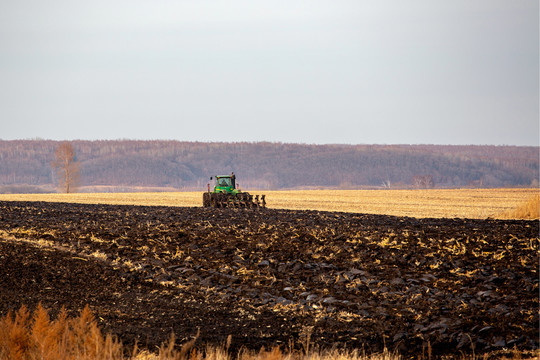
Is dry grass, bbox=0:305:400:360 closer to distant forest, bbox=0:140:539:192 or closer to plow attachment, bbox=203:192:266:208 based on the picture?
plow attachment, bbox=203:192:266:208

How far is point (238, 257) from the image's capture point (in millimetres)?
15312

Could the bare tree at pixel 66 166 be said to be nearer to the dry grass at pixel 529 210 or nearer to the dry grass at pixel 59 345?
the dry grass at pixel 529 210

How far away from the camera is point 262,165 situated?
18138 cm

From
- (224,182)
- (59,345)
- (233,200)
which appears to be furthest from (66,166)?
(59,345)

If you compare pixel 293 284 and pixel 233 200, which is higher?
pixel 233 200

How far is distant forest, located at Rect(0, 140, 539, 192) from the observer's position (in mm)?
171625

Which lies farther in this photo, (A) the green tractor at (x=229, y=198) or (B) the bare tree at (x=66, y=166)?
(B) the bare tree at (x=66, y=166)

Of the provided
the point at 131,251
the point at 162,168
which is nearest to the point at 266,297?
the point at 131,251

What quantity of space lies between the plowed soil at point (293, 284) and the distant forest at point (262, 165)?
15082cm

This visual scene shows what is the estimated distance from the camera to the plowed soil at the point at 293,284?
9.72 meters

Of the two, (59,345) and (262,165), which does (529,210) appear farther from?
(262,165)

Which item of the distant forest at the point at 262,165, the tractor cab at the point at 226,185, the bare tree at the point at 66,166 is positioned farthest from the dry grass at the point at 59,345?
the distant forest at the point at 262,165

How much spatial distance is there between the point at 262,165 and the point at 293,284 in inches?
6630

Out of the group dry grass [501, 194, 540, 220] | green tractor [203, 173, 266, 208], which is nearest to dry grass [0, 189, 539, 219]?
dry grass [501, 194, 540, 220]
